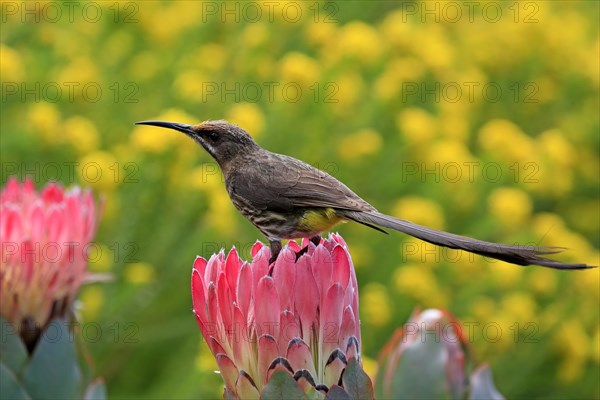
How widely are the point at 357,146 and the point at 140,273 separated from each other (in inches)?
54.7

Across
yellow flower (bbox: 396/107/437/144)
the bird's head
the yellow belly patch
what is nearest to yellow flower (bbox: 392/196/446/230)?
yellow flower (bbox: 396/107/437/144)

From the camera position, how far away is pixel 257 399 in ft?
5.23

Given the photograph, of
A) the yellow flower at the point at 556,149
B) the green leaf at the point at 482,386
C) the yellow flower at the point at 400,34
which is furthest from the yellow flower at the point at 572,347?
the green leaf at the point at 482,386

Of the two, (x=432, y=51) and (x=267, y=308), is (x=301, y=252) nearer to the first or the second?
(x=267, y=308)

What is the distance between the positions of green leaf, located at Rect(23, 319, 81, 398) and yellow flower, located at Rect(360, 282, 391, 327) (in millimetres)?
2446

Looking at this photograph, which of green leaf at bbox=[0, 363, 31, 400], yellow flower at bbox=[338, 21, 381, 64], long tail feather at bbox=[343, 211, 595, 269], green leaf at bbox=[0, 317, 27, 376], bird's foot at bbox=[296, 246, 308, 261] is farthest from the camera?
yellow flower at bbox=[338, 21, 381, 64]

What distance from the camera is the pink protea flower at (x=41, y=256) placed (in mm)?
2166

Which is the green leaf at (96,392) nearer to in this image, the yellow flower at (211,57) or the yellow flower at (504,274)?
the yellow flower at (504,274)

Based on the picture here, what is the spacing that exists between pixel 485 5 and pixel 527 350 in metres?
3.81

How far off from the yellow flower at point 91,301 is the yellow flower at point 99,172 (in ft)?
1.65

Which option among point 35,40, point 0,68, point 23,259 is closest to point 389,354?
point 23,259

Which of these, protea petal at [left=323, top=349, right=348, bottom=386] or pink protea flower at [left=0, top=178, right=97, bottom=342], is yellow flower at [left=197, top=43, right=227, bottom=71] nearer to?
pink protea flower at [left=0, top=178, right=97, bottom=342]

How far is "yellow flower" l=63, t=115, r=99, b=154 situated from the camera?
14.5ft

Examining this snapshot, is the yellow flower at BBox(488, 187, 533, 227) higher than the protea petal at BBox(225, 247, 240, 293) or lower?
lower
